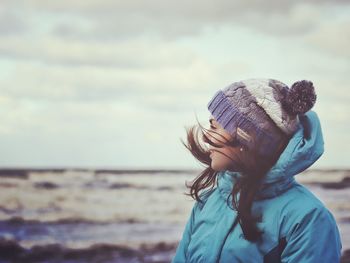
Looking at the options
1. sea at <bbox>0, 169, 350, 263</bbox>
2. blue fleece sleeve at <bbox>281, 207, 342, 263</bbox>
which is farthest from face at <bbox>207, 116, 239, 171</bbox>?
sea at <bbox>0, 169, 350, 263</bbox>

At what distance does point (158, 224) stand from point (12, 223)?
7.84ft

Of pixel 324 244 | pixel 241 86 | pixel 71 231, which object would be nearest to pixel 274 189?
pixel 324 244

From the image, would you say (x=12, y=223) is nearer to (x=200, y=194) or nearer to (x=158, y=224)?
(x=158, y=224)

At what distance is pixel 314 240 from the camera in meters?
1.35

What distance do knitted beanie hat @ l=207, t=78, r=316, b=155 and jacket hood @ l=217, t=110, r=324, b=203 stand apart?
35 mm

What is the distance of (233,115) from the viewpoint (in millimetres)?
1517

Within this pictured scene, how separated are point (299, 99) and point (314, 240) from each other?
0.36m

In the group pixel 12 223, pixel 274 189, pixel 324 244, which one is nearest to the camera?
pixel 324 244

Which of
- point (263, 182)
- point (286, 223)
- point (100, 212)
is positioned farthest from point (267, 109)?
point (100, 212)

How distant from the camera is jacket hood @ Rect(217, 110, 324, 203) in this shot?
1402mm

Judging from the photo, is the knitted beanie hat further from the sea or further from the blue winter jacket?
the sea

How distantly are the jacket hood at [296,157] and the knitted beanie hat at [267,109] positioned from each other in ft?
0.11

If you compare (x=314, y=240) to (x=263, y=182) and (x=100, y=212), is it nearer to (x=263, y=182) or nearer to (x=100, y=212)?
(x=263, y=182)

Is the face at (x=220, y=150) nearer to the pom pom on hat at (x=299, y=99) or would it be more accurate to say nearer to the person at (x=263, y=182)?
the person at (x=263, y=182)
